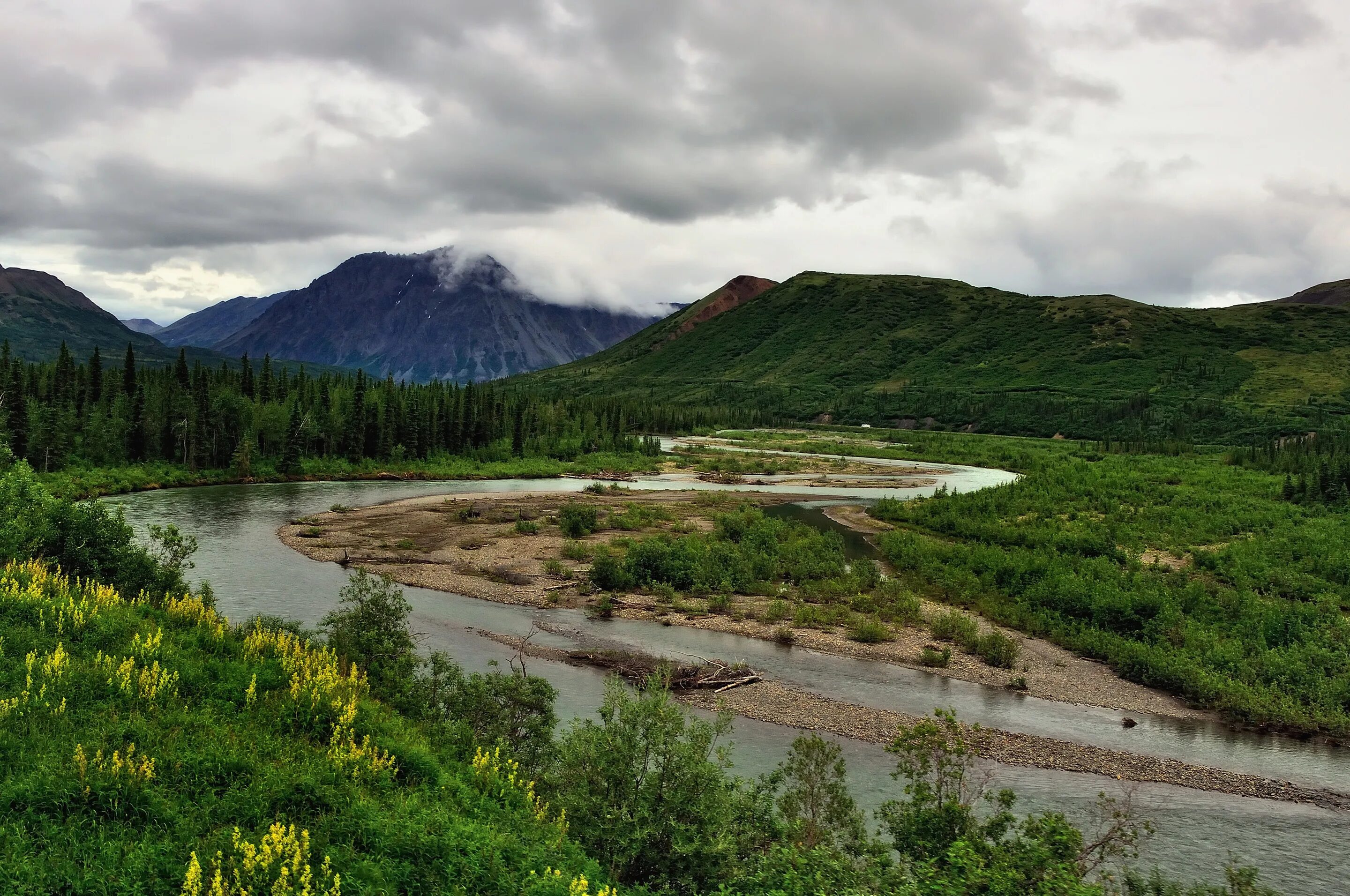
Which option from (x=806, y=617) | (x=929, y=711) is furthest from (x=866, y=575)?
(x=929, y=711)

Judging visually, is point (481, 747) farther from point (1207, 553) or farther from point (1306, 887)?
point (1207, 553)

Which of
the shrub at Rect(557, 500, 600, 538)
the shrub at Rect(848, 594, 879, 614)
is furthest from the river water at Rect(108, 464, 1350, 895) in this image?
the shrub at Rect(557, 500, 600, 538)

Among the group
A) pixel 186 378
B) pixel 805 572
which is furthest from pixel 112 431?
A: pixel 805 572

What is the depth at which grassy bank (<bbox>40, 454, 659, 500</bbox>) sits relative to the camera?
78438 mm

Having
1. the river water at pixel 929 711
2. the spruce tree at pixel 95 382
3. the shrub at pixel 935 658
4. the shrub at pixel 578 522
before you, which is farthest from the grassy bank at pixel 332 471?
the shrub at pixel 935 658

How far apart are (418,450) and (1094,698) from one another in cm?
10283

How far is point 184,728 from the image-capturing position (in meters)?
13.7

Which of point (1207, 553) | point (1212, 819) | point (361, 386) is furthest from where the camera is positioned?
point (361, 386)

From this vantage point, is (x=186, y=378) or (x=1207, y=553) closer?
(x=1207, y=553)

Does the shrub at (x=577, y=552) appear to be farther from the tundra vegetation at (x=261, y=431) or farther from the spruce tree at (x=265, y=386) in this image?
the spruce tree at (x=265, y=386)

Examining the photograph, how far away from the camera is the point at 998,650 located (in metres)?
34.8

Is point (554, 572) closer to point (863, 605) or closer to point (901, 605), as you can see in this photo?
point (863, 605)

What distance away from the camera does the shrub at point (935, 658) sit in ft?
112

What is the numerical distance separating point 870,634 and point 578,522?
3144cm
